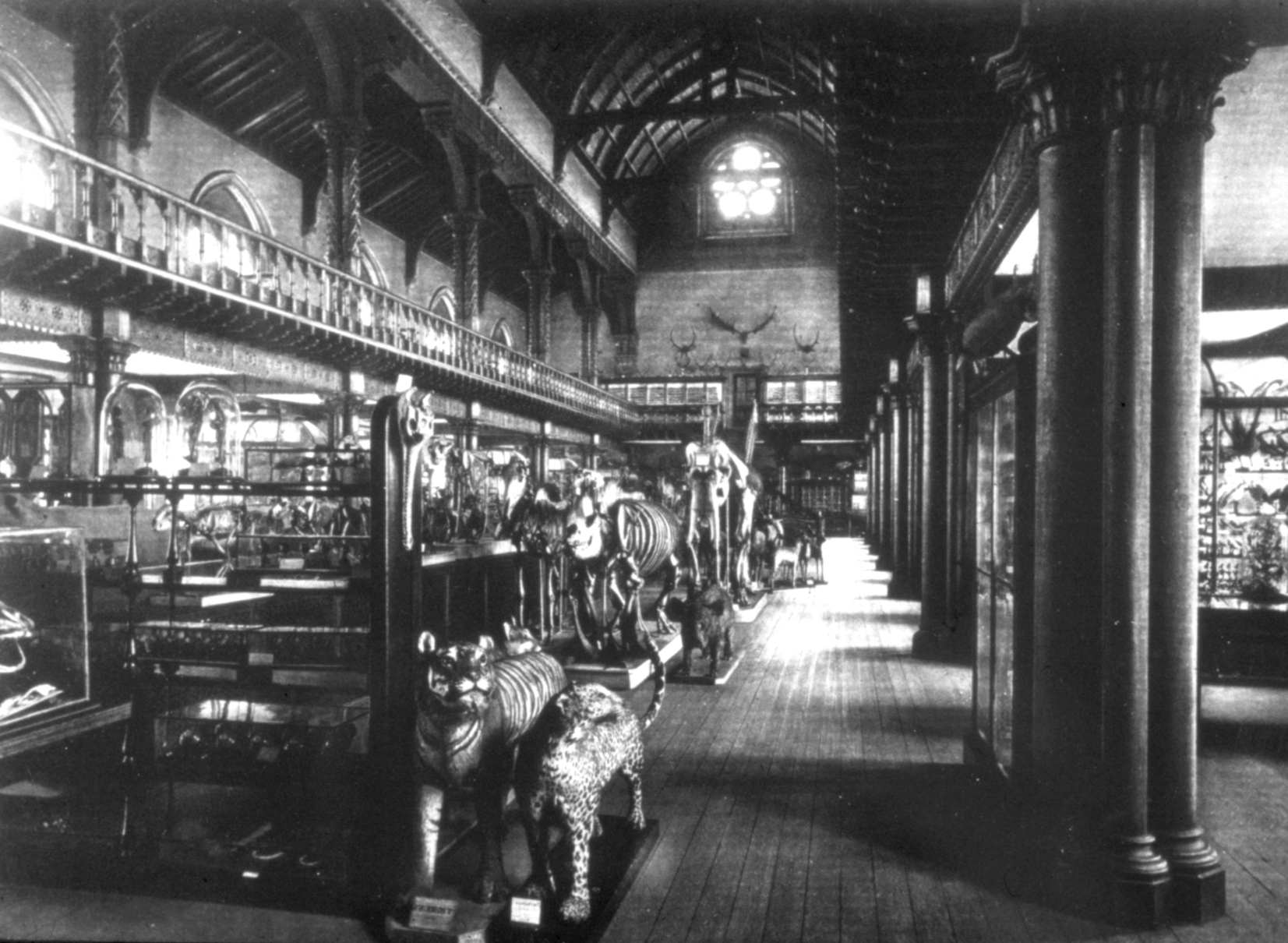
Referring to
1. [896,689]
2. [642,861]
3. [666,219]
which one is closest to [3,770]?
[642,861]

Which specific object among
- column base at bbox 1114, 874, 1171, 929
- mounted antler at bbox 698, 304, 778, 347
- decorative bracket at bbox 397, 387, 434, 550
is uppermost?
mounted antler at bbox 698, 304, 778, 347

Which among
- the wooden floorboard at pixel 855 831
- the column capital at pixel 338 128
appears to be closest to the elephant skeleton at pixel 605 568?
the wooden floorboard at pixel 855 831

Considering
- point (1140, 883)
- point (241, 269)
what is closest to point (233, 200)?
point (241, 269)

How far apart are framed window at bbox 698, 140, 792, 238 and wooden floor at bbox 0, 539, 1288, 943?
2733 centimetres

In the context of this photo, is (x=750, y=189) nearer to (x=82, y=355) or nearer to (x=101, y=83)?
(x=101, y=83)

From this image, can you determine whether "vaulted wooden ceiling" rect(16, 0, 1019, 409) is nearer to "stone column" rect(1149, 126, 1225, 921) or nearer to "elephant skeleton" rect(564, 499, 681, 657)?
"stone column" rect(1149, 126, 1225, 921)

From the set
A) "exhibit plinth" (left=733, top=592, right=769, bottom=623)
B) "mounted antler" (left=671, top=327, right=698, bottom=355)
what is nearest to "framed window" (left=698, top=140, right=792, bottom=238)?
"mounted antler" (left=671, top=327, right=698, bottom=355)

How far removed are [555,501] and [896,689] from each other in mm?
2612

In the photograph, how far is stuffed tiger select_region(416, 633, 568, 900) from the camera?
9.05 feet

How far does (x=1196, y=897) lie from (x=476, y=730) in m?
2.24

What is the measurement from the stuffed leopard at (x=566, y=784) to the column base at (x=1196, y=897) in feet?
5.85

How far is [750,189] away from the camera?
105ft

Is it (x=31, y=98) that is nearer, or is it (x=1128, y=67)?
(x=1128, y=67)

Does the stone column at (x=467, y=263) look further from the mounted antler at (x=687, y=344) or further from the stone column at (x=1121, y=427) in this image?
the mounted antler at (x=687, y=344)
